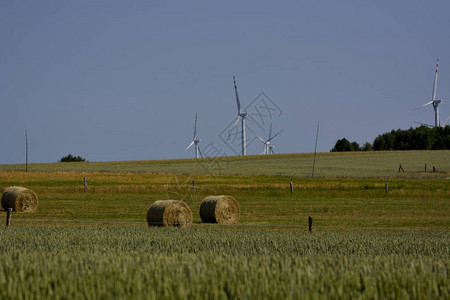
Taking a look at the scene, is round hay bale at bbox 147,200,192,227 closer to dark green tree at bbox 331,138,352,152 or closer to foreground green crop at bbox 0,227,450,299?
foreground green crop at bbox 0,227,450,299

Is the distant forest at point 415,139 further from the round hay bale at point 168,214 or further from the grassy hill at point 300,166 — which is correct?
the round hay bale at point 168,214

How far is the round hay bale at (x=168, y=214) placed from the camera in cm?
2403

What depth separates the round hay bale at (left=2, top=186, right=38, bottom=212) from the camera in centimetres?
3372

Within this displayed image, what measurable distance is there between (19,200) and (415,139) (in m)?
114

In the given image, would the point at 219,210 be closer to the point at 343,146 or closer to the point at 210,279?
the point at 210,279

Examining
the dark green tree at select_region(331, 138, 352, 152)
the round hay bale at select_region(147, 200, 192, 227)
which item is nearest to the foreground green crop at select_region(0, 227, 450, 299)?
the round hay bale at select_region(147, 200, 192, 227)

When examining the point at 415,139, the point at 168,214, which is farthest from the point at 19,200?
the point at 415,139

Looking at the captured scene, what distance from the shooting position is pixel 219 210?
28000 mm

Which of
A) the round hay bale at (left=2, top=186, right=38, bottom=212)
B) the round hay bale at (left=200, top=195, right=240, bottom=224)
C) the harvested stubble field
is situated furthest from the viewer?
the round hay bale at (left=2, top=186, right=38, bottom=212)

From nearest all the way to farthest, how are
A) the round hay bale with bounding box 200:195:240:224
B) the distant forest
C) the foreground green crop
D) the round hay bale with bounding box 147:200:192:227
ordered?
the foreground green crop
the round hay bale with bounding box 147:200:192:227
the round hay bale with bounding box 200:195:240:224
the distant forest

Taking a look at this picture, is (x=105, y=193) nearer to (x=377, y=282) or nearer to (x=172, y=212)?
(x=172, y=212)

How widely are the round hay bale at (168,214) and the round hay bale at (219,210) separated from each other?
325cm

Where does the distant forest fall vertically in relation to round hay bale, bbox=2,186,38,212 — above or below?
above

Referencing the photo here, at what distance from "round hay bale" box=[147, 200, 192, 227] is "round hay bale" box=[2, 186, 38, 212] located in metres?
12.5
